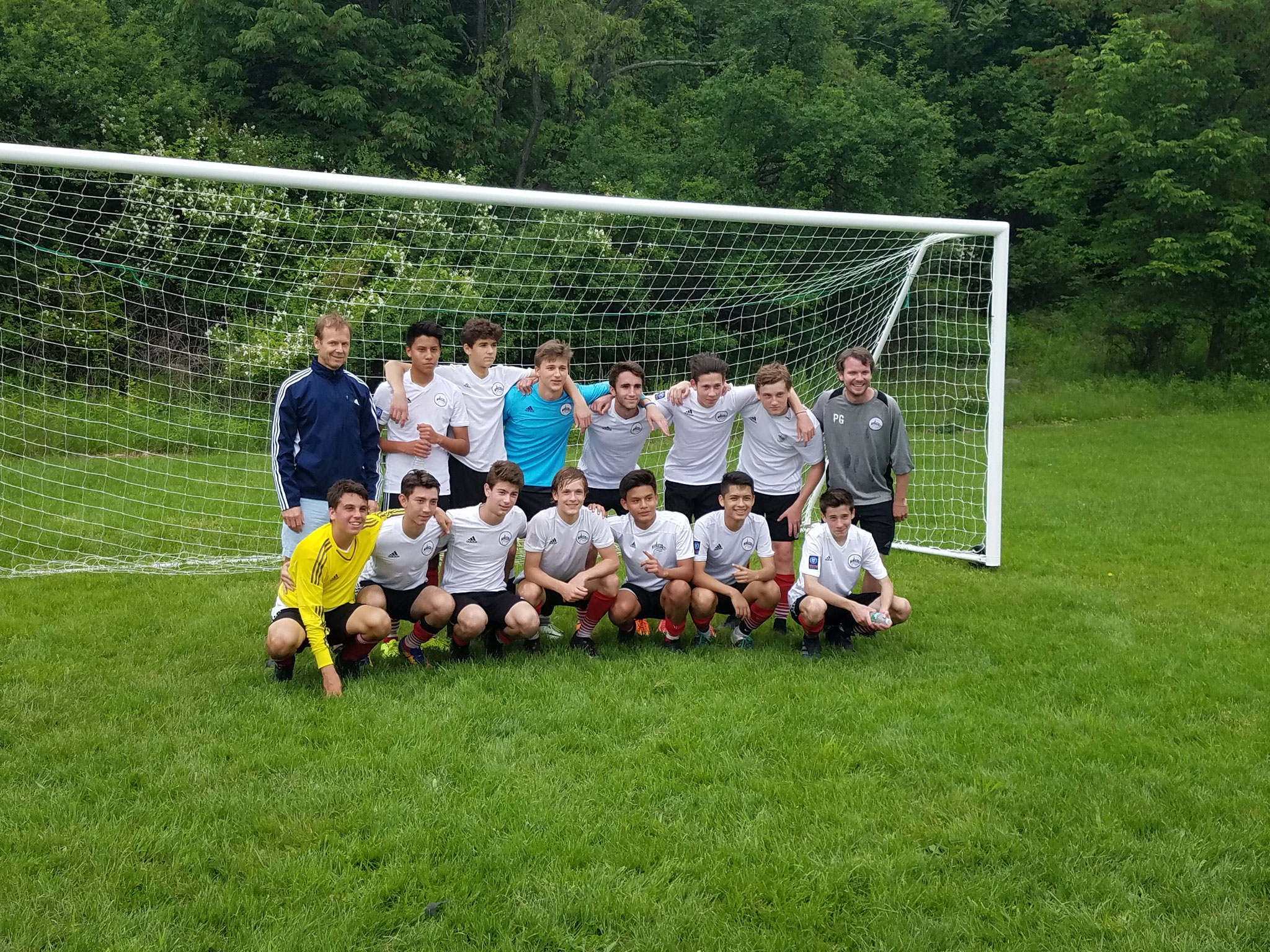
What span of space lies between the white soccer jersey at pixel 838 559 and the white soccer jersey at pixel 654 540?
25.6 inches

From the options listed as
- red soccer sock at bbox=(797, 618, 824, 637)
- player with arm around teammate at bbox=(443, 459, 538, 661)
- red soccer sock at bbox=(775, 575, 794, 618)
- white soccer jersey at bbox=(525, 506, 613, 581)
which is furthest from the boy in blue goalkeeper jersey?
red soccer sock at bbox=(797, 618, 824, 637)

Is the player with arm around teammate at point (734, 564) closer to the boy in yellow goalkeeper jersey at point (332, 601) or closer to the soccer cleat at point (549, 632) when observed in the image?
the soccer cleat at point (549, 632)

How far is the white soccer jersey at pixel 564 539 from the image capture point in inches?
221

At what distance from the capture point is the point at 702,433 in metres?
6.33

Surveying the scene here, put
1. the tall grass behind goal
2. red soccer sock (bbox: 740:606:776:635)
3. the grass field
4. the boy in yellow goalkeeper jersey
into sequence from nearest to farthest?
the grass field
the boy in yellow goalkeeper jersey
red soccer sock (bbox: 740:606:776:635)
the tall grass behind goal

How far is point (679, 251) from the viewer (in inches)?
512

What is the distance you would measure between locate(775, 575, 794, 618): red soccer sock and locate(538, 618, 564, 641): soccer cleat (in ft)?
4.13

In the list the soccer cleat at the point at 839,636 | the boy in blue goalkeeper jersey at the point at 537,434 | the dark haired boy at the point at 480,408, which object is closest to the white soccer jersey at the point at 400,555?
the dark haired boy at the point at 480,408

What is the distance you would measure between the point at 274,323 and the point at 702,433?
3.96m

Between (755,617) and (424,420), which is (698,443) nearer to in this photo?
(755,617)

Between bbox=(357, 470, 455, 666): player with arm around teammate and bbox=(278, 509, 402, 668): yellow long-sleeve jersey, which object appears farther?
bbox=(357, 470, 455, 666): player with arm around teammate

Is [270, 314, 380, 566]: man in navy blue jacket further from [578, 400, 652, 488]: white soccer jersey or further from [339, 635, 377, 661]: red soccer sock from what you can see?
[578, 400, 652, 488]: white soccer jersey

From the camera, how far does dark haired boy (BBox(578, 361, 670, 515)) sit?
606 cm

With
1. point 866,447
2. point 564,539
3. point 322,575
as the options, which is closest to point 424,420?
point 564,539
